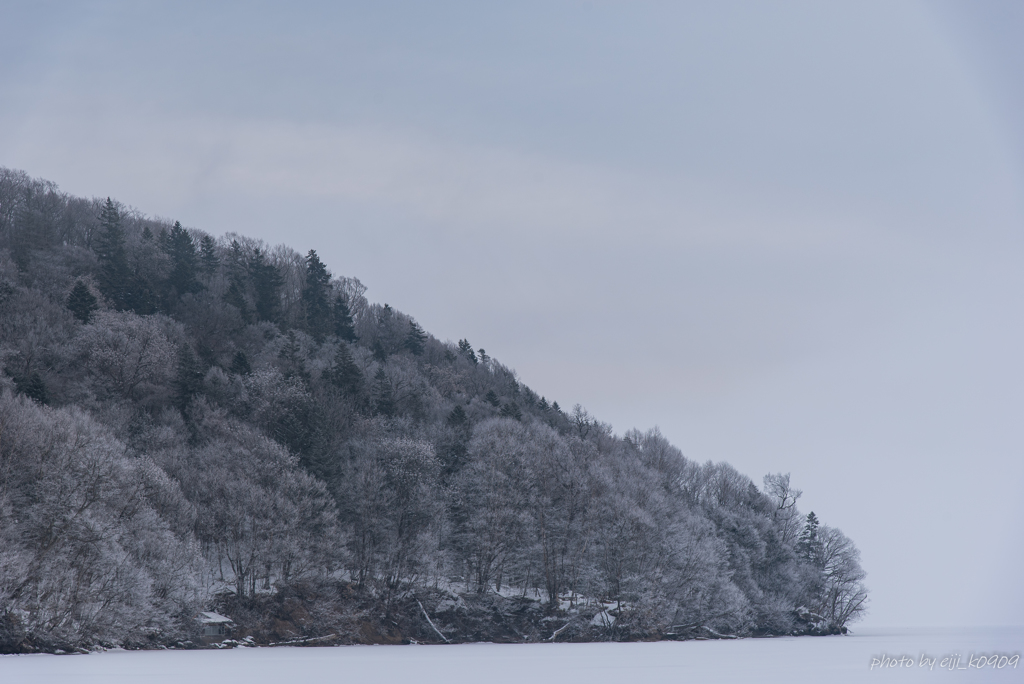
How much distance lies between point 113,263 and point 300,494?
64.2 meters

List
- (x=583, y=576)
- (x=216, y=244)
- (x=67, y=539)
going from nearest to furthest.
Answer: (x=67, y=539) → (x=583, y=576) → (x=216, y=244)

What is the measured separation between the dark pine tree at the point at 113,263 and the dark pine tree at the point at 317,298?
87.2 ft

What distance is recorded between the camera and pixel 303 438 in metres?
90.6

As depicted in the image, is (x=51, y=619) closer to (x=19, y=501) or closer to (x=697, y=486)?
(x=19, y=501)

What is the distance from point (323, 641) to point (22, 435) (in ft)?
92.5

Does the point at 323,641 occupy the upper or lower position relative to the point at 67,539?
lower

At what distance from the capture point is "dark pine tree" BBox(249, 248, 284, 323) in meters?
134

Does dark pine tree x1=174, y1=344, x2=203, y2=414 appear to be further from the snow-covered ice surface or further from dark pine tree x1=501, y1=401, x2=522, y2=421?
the snow-covered ice surface

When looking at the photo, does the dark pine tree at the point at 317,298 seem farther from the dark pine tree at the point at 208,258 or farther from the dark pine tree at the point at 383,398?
the dark pine tree at the point at 383,398

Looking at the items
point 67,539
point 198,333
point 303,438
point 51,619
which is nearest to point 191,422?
point 303,438

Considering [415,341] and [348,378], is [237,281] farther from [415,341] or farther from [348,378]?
[348,378]

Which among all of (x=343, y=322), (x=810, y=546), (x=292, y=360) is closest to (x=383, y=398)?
(x=292, y=360)

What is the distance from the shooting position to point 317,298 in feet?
468

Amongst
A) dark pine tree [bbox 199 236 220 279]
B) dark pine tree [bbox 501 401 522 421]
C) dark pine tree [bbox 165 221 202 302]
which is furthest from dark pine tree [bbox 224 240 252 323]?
dark pine tree [bbox 501 401 522 421]
